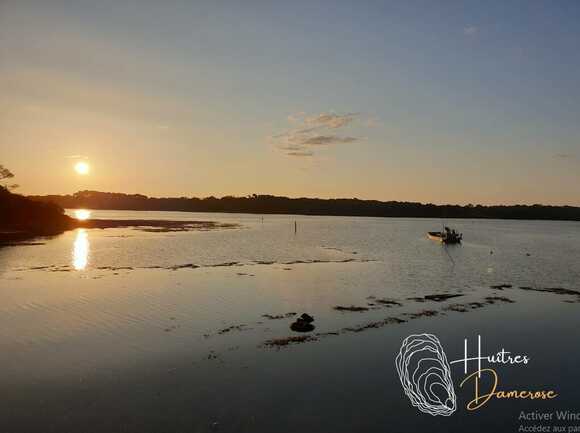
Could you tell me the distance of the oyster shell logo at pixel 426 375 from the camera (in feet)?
46.3

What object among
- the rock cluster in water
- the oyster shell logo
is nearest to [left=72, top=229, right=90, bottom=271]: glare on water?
the rock cluster in water

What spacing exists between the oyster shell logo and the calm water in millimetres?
499

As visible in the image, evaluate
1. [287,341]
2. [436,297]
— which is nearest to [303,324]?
[287,341]

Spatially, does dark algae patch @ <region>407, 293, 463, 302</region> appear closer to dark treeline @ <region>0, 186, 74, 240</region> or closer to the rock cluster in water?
the rock cluster in water

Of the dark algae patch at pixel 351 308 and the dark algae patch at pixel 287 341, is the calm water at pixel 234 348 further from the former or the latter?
the dark algae patch at pixel 351 308

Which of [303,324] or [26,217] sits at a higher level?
[26,217]

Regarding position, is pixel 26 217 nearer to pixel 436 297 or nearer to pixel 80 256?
pixel 80 256

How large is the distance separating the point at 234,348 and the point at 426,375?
882 cm

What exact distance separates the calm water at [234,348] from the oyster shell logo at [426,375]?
0.50 meters

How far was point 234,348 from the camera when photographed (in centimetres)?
1916

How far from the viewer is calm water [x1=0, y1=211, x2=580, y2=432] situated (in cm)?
1292

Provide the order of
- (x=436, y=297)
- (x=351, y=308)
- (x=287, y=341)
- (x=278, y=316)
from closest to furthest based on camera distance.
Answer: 1. (x=287, y=341)
2. (x=278, y=316)
3. (x=351, y=308)
4. (x=436, y=297)

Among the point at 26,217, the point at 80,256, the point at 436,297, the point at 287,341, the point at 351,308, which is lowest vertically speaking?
the point at 436,297

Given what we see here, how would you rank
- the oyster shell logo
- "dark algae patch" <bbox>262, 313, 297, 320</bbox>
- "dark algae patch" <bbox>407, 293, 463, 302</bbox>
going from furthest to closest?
"dark algae patch" <bbox>407, 293, 463, 302</bbox>
"dark algae patch" <bbox>262, 313, 297, 320</bbox>
the oyster shell logo
